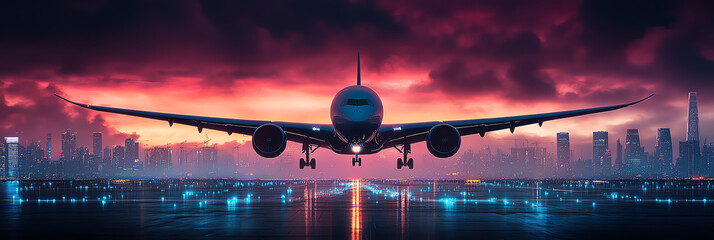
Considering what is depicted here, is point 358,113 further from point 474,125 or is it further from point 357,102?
point 474,125

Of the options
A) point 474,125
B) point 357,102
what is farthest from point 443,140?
point 357,102

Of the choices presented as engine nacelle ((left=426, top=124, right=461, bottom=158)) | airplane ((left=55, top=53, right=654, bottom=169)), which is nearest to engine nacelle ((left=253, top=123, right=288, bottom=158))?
airplane ((left=55, top=53, right=654, bottom=169))

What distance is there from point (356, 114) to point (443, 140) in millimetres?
6016

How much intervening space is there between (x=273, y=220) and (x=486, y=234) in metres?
10.2

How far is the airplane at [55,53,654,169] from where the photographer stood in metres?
35.5

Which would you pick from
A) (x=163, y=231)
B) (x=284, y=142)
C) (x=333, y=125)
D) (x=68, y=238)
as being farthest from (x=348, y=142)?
(x=68, y=238)

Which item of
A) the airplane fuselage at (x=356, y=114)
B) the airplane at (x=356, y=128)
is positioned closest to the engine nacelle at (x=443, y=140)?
the airplane at (x=356, y=128)

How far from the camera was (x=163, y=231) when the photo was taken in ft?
71.1

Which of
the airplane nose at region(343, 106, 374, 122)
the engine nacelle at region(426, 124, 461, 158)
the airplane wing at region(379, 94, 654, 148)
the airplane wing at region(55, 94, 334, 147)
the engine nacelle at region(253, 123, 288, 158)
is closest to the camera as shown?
the airplane nose at region(343, 106, 374, 122)

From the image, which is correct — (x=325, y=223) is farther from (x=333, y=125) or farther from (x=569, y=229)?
(x=333, y=125)

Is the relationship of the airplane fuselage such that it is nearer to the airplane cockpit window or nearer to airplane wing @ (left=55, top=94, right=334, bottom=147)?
the airplane cockpit window

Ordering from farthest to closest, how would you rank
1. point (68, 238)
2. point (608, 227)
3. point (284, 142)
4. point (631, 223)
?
point (284, 142) → point (631, 223) → point (608, 227) → point (68, 238)

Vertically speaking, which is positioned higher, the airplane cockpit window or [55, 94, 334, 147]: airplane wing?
the airplane cockpit window

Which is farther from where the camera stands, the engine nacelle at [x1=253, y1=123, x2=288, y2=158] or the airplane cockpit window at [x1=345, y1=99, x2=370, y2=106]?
the engine nacelle at [x1=253, y1=123, x2=288, y2=158]
